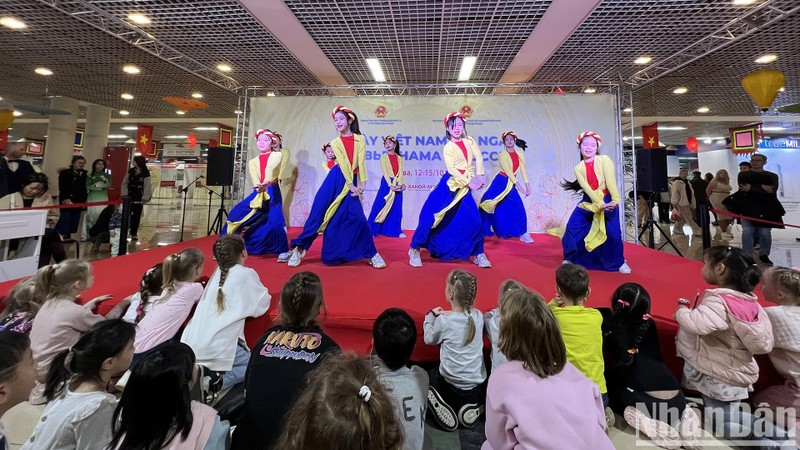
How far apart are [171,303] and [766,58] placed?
8.06 meters

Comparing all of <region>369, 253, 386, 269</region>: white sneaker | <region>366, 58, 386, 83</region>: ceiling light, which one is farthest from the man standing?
<region>366, 58, 386, 83</region>: ceiling light

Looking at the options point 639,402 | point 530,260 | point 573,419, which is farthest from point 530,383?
point 530,260

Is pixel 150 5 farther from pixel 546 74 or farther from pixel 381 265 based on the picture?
pixel 546 74

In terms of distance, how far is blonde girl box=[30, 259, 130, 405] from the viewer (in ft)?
5.74

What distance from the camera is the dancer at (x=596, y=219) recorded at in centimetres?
346

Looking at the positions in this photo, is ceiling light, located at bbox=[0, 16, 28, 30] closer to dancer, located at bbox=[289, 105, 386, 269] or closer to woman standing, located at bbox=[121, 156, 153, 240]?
woman standing, located at bbox=[121, 156, 153, 240]

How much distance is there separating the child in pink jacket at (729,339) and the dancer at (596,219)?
5.40ft

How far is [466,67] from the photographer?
18.5 ft

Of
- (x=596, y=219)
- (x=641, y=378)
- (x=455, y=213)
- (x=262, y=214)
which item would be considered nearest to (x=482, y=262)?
(x=455, y=213)

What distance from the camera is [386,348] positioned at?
138 cm

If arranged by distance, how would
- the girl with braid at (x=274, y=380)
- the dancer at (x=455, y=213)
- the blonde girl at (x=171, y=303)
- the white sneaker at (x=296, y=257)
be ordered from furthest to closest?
the dancer at (x=455, y=213)
the white sneaker at (x=296, y=257)
the blonde girl at (x=171, y=303)
the girl with braid at (x=274, y=380)

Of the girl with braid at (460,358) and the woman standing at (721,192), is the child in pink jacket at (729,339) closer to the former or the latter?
the girl with braid at (460,358)

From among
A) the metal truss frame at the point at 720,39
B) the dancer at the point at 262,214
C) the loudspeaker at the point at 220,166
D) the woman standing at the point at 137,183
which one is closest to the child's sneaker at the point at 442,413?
the dancer at the point at 262,214

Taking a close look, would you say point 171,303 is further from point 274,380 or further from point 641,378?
point 641,378
